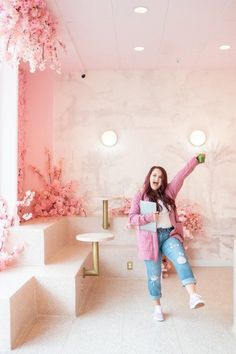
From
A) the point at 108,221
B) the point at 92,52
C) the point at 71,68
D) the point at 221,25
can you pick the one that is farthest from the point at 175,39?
the point at 108,221

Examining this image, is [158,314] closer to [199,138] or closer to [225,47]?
[199,138]

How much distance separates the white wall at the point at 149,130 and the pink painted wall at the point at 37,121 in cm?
12

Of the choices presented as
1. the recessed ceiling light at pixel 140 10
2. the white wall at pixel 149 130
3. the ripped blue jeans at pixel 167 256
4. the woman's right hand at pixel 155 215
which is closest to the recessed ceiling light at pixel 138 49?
the white wall at pixel 149 130

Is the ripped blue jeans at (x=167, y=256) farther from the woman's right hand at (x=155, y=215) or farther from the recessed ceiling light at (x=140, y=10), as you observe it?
the recessed ceiling light at (x=140, y=10)

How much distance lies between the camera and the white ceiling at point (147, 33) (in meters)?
3.70

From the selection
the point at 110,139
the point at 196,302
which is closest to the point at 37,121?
the point at 110,139

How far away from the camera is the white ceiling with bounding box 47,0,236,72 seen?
12.1ft

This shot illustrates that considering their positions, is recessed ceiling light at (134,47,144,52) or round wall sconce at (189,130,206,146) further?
round wall sconce at (189,130,206,146)

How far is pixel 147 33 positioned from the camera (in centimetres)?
434

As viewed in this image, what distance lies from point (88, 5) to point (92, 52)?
4.35ft

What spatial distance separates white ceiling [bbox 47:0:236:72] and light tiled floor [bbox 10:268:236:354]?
284 cm

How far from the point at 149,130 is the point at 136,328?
3.19 m

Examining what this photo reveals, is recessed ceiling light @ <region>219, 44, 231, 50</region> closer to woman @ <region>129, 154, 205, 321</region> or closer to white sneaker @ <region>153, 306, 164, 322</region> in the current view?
woman @ <region>129, 154, 205, 321</region>

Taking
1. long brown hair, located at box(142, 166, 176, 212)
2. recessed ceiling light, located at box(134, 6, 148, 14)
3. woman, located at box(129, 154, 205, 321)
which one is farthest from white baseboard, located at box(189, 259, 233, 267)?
recessed ceiling light, located at box(134, 6, 148, 14)
